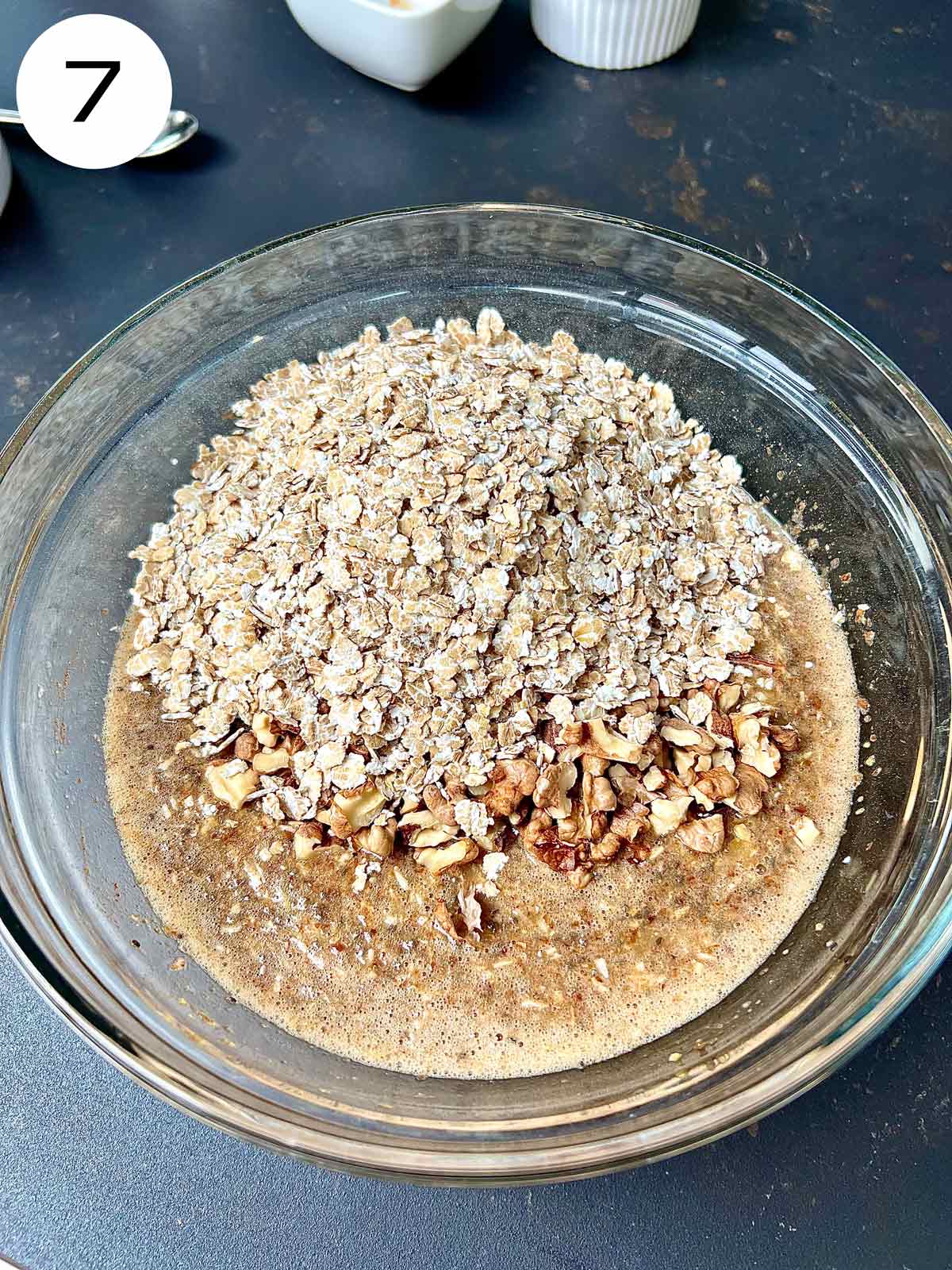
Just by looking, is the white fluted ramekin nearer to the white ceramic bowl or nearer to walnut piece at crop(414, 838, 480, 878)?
the white ceramic bowl

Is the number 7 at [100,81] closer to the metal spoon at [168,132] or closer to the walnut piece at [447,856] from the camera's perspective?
the metal spoon at [168,132]

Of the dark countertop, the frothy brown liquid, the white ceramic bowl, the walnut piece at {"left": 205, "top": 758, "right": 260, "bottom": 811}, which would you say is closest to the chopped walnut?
the frothy brown liquid

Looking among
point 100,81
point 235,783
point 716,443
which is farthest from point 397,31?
point 235,783

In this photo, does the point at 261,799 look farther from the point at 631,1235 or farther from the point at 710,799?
the point at 631,1235

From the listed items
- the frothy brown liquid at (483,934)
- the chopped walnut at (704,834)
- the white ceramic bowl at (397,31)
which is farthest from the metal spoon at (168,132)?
the chopped walnut at (704,834)

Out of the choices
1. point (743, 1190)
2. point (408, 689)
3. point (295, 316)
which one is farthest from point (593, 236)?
point (743, 1190)

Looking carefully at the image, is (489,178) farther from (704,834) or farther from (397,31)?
(704,834)
